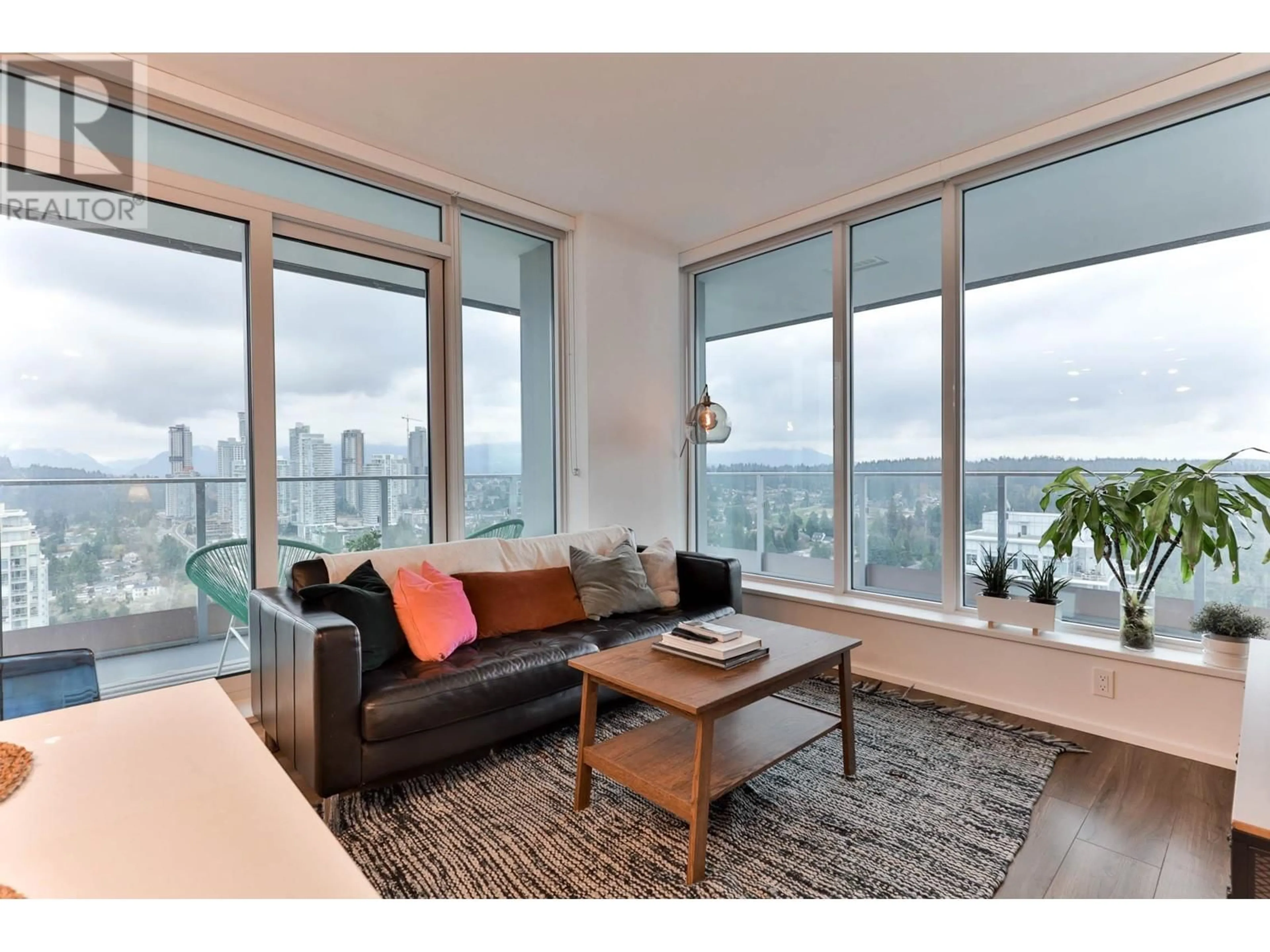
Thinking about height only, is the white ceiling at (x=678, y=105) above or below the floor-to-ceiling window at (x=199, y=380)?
above

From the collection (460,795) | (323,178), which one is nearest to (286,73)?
(323,178)

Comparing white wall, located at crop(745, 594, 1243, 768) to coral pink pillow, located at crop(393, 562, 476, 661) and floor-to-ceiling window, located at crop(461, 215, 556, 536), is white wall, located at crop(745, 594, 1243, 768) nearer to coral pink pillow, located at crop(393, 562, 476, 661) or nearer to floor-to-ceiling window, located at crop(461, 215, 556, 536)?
floor-to-ceiling window, located at crop(461, 215, 556, 536)

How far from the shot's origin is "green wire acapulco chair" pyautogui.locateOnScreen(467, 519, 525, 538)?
362 cm

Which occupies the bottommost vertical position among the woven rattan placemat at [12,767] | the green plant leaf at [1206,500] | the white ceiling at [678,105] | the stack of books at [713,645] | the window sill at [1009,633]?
the window sill at [1009,633]

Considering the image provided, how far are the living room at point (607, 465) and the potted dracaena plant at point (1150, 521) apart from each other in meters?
0.03

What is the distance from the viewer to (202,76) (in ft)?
8.05

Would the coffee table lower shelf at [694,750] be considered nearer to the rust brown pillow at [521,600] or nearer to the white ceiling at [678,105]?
the rust brown pillow at [521,600]

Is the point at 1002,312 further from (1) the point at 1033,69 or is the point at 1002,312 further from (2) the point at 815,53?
(2) the point at 815,53

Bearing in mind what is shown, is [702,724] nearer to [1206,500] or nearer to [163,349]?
[1206,500]

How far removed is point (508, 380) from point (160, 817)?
3215 millimetres

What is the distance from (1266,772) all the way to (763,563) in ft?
10.4

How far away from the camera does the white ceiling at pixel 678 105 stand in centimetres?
236

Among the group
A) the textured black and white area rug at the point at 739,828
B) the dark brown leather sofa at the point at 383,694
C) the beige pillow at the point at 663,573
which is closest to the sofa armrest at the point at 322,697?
the dark brown leather sofa at the point at 383,694
